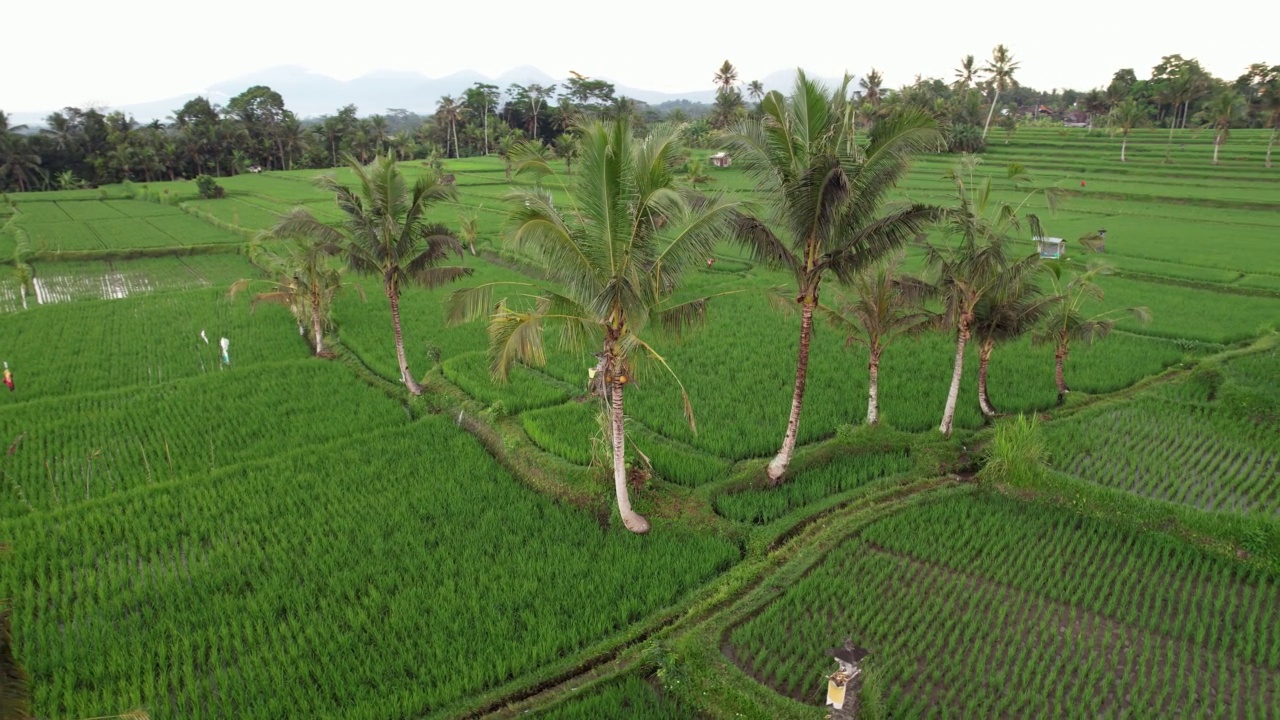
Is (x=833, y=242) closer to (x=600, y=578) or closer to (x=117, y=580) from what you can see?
(x=600, y=578)

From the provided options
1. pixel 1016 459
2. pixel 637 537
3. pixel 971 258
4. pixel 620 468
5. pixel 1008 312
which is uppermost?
pixel 971 258

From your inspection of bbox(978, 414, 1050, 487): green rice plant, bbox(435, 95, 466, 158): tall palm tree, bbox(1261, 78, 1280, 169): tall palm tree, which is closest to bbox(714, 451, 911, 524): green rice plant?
bbox(978, 414, 1050, 487): green rice plant

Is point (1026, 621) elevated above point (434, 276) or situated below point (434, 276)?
below

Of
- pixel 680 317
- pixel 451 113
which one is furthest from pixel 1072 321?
pixel 451 113

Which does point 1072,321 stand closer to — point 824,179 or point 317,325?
point 824,179

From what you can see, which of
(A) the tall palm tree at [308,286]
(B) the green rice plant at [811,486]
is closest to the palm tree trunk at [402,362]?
(A) the tall palm tree at [308,286]

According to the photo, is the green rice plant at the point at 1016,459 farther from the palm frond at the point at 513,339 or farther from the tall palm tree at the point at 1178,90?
the tall palm tree at the point at 1178,90

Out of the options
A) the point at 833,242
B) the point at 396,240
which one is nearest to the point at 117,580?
the point at 396,240
